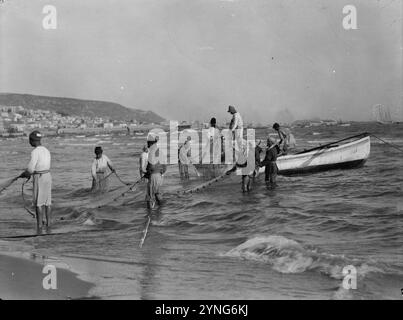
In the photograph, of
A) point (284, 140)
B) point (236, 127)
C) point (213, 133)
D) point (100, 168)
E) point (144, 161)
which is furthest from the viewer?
point (284, 140)

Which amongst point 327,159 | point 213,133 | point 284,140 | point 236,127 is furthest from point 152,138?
point 327,159

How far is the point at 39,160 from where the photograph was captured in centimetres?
909

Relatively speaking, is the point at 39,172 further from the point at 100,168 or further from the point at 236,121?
the point at 236,121

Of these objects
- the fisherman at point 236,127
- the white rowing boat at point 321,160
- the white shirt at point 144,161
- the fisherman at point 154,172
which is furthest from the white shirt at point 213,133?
the fisherman at point 154,172

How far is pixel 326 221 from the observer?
37.3ft

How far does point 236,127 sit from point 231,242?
8021 millimetres

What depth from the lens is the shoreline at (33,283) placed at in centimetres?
583

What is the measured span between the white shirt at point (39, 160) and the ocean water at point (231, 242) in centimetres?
134

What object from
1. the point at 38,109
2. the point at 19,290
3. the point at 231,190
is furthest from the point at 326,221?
the point at 38,109

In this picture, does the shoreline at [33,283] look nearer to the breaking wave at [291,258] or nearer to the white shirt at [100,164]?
the breaking wave at [291,258]

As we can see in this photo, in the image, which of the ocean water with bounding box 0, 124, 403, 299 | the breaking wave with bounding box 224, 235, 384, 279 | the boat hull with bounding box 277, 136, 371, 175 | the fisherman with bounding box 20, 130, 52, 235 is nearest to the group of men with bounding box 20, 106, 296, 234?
the fisherman with bounding box 20, 130, 52, 235

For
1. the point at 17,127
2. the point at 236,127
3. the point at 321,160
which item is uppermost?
the point at 17,127
